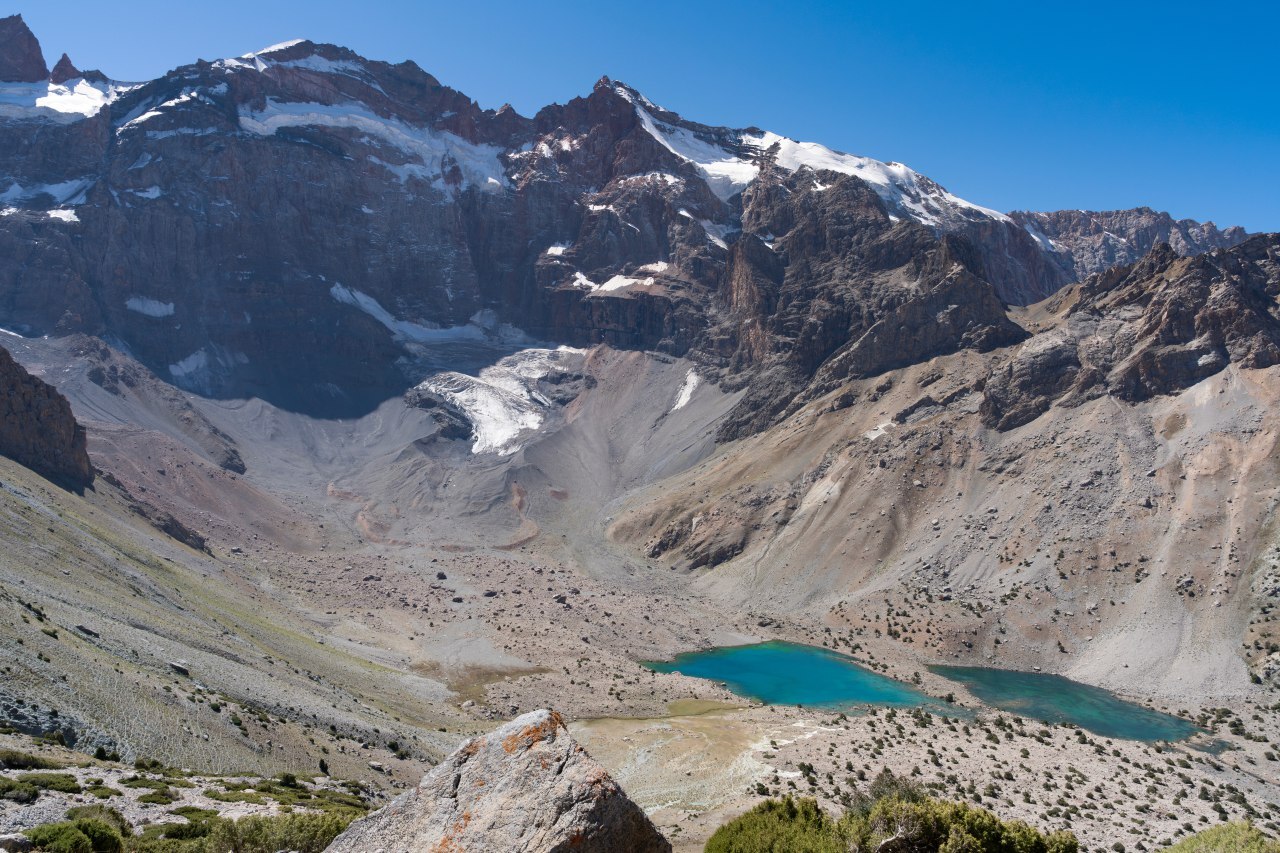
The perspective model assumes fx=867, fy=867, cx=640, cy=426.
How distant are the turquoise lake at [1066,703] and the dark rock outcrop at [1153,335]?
44375mm

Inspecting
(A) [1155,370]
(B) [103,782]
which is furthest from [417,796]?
(A) [1155,370]

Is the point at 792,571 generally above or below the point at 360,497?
above

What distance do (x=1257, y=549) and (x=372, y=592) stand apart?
9319 centimetres

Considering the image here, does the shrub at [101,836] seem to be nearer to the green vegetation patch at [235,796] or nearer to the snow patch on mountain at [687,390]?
the green vegetation patch at [235,796]

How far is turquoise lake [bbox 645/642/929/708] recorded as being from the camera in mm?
73750

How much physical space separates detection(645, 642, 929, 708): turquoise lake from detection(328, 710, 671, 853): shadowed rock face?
63956 mm

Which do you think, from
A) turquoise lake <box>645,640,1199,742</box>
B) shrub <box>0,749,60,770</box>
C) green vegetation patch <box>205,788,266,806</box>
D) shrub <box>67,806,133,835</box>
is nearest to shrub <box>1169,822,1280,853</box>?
green vegetation patch <box>205,788,266,806</box>

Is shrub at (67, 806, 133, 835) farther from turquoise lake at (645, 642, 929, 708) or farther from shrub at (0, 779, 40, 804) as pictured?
turquoise lake at (645, 642, 929, 708)

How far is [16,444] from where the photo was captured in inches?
3425

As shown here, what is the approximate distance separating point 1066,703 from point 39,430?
334ft

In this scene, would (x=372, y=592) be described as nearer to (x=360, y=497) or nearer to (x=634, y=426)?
(x=360, y=497)

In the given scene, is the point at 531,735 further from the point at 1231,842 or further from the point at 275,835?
the point at 1231,842

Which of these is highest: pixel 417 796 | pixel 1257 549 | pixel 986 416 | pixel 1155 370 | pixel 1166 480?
pixel 1155 370

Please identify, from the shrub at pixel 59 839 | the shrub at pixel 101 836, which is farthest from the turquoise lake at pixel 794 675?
the shrub at pixel 59 839
